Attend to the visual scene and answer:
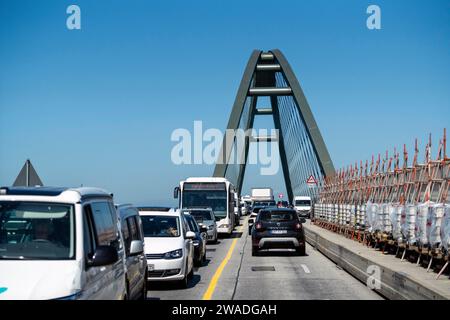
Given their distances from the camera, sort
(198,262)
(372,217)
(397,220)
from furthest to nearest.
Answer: (372,217), (198,262), (397,220)

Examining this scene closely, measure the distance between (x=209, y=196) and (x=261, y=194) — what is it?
5577 cm

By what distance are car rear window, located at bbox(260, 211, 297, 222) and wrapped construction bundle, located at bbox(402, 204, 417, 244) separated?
6833 millimetres

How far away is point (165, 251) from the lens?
574 inches

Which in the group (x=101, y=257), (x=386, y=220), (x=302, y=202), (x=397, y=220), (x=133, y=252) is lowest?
(x=302, y=202)

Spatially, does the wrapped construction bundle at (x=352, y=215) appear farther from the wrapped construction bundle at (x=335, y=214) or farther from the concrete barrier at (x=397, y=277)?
the concrete barrier at (x=397, y=277)

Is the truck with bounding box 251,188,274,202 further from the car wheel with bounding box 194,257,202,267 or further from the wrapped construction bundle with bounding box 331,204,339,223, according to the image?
the car wheel with bounding box 194,257,202,267

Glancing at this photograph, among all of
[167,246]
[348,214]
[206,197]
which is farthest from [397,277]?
[206,197]

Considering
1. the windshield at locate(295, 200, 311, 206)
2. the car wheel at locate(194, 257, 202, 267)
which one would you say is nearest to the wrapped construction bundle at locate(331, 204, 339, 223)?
the car wheel at locate(194, 257, 202, 267)

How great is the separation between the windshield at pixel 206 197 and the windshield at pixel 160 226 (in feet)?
66.0

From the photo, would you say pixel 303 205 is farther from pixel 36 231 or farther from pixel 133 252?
pixel 36 231

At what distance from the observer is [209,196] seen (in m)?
36.8

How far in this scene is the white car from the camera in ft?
47.1
